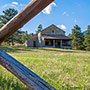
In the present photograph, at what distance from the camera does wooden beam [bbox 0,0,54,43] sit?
960 mm

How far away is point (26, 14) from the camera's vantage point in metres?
1.00

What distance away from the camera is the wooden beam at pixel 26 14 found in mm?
960

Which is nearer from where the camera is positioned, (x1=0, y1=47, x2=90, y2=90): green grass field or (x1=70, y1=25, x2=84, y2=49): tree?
(x1=0, y1=47, x2=90, y2=90): green grass field

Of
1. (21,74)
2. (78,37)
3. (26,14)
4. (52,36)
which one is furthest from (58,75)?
(78,37)

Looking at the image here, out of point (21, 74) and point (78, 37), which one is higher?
point (78, 37)

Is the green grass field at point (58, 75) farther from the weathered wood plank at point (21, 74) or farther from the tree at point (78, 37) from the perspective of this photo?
the tree at point (78, 37)

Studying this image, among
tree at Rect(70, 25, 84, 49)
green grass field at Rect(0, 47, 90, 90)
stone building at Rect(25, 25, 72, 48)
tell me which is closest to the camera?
green grass field at Rect(0, 47, 90, 90)

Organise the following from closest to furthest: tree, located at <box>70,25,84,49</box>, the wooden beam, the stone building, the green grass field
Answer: the wooden beam → the green grass field → the stone building → tree, located at <box>70,25,84,49</box>

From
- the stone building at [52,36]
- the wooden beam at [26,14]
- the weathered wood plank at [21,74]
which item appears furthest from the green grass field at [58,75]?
the stone building at [52,36]

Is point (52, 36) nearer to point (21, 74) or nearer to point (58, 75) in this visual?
point (58, 75)

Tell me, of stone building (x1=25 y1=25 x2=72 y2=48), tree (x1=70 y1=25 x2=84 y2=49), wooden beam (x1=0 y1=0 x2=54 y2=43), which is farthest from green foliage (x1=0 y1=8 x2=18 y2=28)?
wooden beam (x1=0 y1=0 x2=54 y2=43)

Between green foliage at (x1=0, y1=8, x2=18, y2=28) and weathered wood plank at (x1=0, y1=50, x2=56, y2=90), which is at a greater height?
green foliage at (x1=0, y1=8, x2=18, y2=28)

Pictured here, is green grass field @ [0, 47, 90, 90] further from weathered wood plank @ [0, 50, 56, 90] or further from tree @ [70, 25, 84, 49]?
tree @ [70, 25, 84, 49]

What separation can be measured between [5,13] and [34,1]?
105 ft
